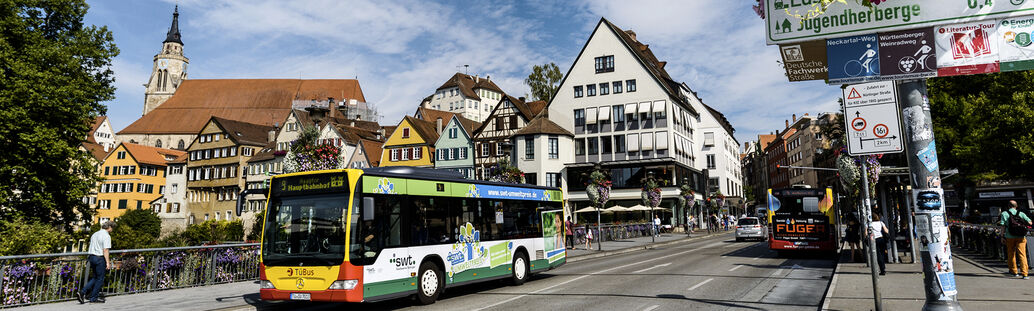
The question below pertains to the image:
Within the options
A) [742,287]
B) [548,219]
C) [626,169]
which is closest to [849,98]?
[742,287]

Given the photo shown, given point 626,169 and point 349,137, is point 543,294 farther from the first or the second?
point 349,137

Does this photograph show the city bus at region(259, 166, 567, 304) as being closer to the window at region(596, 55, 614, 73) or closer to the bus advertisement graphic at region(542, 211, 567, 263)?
the bus advertisement graphic at region(542, 211, 567, 263)

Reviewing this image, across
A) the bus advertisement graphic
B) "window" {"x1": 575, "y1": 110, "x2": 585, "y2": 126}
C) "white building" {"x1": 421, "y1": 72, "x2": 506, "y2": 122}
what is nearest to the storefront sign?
the bus advertisement graphic

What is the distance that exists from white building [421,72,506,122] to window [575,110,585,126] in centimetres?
4329

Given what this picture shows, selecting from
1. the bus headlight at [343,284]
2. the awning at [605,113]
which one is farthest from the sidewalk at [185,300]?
the awning at [605,113]

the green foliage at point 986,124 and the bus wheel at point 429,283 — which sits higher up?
the green foliage at point 986,124

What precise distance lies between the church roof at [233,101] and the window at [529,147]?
7059cm

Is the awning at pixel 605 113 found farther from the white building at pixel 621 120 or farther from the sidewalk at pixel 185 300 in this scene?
the sidewalk at pixel 185 300

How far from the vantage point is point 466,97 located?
100500mm

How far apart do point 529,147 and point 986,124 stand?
112 ft

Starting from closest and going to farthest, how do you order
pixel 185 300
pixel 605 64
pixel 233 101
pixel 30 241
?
pixel 185 300 → pixel 30 241 → pixel 605 64 → pixel 233 101

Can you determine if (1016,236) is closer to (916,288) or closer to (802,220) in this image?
(916,288)

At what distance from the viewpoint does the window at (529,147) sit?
178 feet

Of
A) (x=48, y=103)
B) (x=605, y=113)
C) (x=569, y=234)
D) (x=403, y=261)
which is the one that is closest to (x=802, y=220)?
(x=569, y=234)
